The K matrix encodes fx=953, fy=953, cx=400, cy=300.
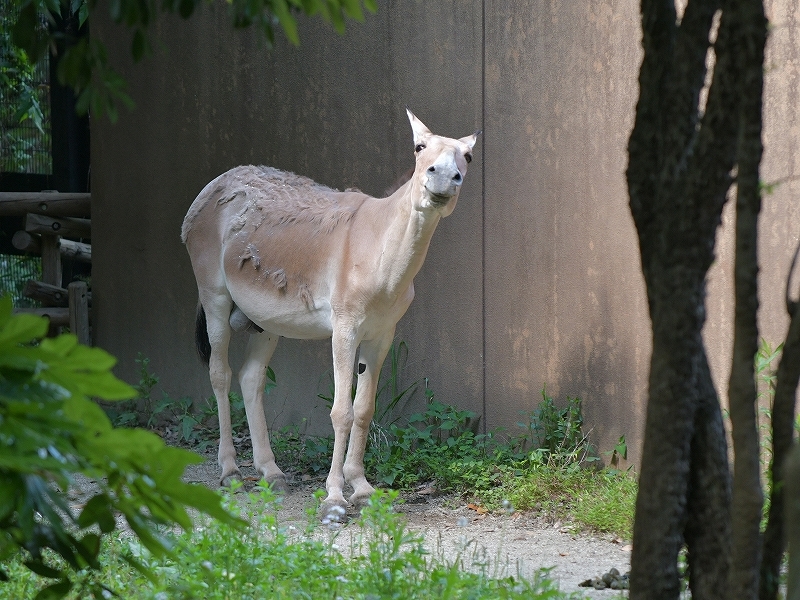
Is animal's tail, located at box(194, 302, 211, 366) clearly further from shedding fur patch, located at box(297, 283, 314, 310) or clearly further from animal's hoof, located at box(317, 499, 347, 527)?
animal's hoof, located at box(317, 499, 347, 527)

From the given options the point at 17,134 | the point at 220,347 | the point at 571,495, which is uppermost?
the point at 17,134

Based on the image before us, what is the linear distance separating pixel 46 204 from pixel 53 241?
33cm

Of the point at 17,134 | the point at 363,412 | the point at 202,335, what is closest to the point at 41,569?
the point at 363,412

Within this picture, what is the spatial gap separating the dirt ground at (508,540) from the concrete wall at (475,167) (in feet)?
2.82

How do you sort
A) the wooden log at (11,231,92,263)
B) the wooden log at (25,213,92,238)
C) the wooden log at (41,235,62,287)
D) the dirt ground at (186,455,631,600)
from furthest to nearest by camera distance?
the wooden log at (41,235,62,287) < the wooden log at (11,231,92,263) < the wooden log at (25,213,92,238) < the dirt ground at (186,455,631,600)

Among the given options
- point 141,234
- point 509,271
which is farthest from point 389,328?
point 141,234

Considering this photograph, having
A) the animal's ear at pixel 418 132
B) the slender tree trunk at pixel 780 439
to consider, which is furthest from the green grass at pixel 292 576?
the animal's ear at pixel 418 132

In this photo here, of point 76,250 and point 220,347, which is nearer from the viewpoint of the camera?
point 220,347

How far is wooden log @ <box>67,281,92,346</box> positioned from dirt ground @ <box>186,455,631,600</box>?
9.66 ft

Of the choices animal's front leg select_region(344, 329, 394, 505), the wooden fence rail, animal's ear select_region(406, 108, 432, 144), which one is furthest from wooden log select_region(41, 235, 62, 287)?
animal's ear select_region(406, 108, 432, 144)

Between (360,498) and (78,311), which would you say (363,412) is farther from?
(78,311)

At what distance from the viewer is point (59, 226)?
8.46m

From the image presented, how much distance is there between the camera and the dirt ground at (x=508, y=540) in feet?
13.5

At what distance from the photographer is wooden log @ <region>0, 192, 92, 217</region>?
8320 millimetres
